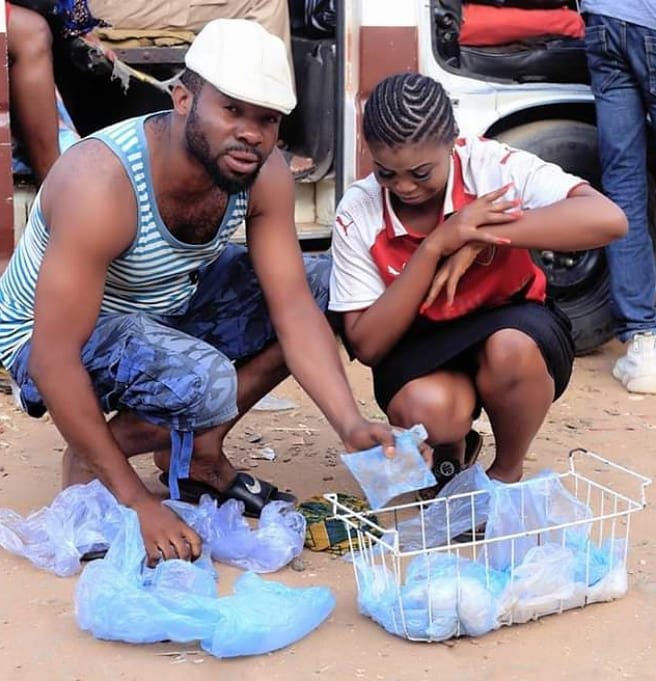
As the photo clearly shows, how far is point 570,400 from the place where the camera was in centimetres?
467

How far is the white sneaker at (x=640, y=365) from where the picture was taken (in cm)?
474

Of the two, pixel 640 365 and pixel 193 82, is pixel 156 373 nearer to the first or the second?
pixel 193 82

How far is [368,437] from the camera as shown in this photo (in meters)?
2.90

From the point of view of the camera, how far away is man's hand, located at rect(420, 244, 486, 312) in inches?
121

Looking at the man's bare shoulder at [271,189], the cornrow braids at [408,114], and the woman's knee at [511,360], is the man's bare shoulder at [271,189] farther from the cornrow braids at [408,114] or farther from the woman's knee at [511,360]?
the woman's knee at [511,360]

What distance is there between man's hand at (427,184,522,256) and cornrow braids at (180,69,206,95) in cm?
63

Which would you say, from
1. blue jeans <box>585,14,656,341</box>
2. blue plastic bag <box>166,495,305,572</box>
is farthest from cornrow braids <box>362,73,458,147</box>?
blue jeans <box>585,14,656,341</box>

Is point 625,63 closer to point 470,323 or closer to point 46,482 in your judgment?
point 470,323

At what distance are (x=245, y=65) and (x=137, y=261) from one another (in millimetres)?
553

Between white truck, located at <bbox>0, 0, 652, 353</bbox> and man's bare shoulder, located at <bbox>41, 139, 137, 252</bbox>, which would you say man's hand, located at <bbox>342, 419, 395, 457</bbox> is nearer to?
man's bare shoulder, located at <bbox>41, 139, 137, 252</bbox>

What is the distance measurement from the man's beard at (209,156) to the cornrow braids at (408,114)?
0.28m

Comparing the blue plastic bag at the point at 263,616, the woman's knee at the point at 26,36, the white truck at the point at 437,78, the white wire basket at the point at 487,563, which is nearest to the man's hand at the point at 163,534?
the blue plastic bag at the point at 263,616

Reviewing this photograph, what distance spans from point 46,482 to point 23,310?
2.15ft

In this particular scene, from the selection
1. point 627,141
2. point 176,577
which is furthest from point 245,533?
point 627,141
